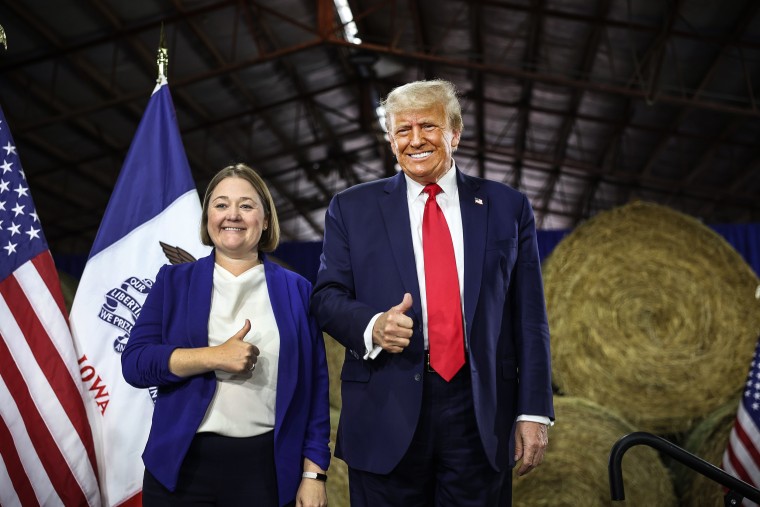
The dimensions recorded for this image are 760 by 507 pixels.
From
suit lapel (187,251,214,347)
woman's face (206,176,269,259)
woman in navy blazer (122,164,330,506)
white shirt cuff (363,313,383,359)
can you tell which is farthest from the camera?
woman's face (206,176,269,259)

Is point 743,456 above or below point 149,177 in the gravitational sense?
below

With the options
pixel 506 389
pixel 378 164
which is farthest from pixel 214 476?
pixel 378 164

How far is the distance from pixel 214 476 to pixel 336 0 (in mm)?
12348

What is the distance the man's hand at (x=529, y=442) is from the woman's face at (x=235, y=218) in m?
1.07

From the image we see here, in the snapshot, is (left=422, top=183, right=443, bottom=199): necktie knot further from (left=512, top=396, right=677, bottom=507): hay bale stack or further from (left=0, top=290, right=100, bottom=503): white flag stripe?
(left=512, top=396, right=677, bottom=507): hay bale stack

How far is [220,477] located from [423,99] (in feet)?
4.40

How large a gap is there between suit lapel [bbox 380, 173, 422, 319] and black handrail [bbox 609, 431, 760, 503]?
0.76 meters

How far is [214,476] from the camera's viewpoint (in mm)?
2326

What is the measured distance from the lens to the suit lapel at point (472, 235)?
2332 millimetres

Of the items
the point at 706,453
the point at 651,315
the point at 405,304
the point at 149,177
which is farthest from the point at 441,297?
the point at 651,315

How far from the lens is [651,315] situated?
604 centimetres

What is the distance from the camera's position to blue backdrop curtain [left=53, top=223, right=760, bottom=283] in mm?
10484

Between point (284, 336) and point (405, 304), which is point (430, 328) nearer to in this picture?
point (405, 304)

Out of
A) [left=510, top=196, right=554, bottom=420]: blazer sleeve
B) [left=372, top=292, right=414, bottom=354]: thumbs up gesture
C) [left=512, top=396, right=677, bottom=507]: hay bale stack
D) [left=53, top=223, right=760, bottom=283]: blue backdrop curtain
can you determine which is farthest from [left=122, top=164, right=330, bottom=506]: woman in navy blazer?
[left=53, top=223, right=760, bottom=283]: blue backdrop curtain
